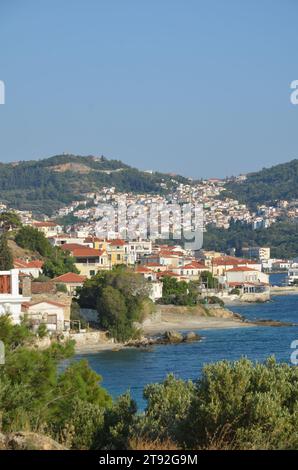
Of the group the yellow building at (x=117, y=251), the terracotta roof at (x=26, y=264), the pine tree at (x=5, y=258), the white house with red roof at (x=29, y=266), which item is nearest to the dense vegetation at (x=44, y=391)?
the pine tree at (x=5, y=258)

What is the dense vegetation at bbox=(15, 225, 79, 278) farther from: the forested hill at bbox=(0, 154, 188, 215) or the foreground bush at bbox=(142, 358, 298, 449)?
the forested hill at bbox=(0, 154, 188, 215)

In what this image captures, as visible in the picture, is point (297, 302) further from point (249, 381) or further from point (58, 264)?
point (249, 381)

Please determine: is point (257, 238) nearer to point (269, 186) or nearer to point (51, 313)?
point (269, 186)

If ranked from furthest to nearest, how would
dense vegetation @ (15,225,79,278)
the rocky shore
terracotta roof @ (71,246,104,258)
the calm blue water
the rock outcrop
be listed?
terracotta roof @ (71,246,104,258), dense vegetation @ (15,225,79,278), the rocky shore, the calm blue water, the rock outcrop

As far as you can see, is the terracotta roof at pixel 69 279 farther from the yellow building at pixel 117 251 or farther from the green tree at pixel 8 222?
the yellow building at pixel 117 251

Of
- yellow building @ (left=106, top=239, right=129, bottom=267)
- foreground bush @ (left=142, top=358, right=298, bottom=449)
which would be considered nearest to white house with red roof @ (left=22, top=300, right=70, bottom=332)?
foreground bush @ (left=142, top=358, right=298, bottom=449)

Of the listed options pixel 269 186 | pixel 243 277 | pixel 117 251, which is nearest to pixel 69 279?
pixel 117 251

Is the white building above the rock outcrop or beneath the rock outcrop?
above
